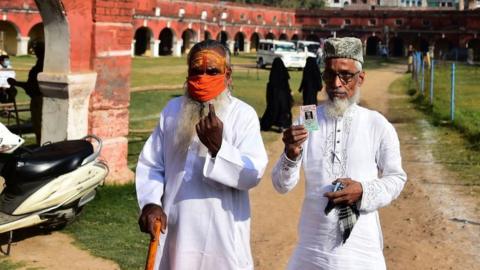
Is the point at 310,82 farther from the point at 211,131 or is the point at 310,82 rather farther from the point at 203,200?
the point at 211,131

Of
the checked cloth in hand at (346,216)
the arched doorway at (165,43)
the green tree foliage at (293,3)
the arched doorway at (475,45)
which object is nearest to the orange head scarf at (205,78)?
the checked cloth in hand at (346,216)

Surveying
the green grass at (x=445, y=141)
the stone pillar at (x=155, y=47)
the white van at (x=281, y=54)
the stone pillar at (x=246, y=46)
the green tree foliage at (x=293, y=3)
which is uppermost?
the green tree foliage at (x=293, y=3)

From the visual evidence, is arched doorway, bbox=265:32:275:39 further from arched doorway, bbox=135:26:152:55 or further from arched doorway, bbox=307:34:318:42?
arched doorway, bbox=135:26:152:55

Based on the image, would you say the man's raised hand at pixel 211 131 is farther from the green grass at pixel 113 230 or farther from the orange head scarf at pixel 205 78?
the green grass at pixel 113 230

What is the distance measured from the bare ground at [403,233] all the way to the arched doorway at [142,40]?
3591cm

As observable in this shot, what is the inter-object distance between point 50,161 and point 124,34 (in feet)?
7.90

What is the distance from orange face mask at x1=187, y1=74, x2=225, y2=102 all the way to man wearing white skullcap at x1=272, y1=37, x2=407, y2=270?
41cm

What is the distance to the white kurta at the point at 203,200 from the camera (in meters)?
2.62

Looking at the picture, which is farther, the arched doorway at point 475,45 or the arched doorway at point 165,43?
the arched doorway at point 475,45

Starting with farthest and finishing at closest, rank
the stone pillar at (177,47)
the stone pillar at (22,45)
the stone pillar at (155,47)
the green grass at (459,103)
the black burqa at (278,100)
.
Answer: the stone pillar at (177,47) < the stone pillar at (155,47) < the stone pillar at (22,45) < the black burqa at (278,100) < the green grass at (459,103)

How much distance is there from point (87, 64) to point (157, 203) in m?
4.25

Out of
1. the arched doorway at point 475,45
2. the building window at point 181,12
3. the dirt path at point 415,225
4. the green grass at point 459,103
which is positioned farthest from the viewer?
the arched doorway at point 475,45

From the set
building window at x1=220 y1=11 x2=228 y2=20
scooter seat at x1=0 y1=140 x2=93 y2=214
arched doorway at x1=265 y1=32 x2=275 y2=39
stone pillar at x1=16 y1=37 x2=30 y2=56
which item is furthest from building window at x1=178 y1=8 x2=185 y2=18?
scooter seat at x1=0 y1=140 x2=93 y2=214

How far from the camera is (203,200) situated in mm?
2629
